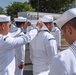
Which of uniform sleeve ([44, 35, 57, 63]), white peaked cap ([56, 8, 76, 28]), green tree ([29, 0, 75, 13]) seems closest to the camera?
white peaked cap ([56, 8, 76, 28])

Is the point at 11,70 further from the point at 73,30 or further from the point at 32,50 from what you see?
the point at 73,30

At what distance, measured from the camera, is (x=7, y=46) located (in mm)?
3598

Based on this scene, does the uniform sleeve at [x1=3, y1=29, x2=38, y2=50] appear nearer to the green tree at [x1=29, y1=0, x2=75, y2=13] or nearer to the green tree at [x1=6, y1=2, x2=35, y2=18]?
the green tree at [x1=29, y1=0, x2=75, y2=13]

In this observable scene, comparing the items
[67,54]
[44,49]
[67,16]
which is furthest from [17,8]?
[67,54]

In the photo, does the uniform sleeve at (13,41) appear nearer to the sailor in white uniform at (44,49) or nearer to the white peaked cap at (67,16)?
the sailor in white uniform at (44,49)

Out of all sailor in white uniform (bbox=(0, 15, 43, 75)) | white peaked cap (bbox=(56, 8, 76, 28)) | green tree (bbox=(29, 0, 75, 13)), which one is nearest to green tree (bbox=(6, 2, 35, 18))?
green tree (bbox=(29, 0, 75, 13))

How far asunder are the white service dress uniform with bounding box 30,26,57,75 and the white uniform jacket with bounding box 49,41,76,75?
2.67 metres

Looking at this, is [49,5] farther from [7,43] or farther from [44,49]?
[7,43]

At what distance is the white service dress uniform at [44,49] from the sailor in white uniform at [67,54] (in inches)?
101

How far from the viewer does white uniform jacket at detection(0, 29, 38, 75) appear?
358 cm

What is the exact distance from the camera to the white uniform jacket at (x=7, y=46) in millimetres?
3577

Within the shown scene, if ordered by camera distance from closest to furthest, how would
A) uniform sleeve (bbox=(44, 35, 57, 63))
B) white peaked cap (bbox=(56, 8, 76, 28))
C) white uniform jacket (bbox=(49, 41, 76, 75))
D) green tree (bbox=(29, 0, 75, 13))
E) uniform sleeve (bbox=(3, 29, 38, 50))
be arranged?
white uniform jacket (bbox=(49, 41, 76, 75))
white peaked cap (bbox=(56, 8, 76, 28))
uniform sleeve (bbox=(3, 29, 38, 50))
uniform sleeve (bbox=(44, 35, 57, 63))
green tree (bbox=(29, 0, 75, 13))

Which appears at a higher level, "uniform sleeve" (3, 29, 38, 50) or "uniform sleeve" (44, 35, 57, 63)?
"uniform sleeve" (3, 29, 38, 50)

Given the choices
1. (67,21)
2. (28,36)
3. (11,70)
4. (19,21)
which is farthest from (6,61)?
(19,21)
